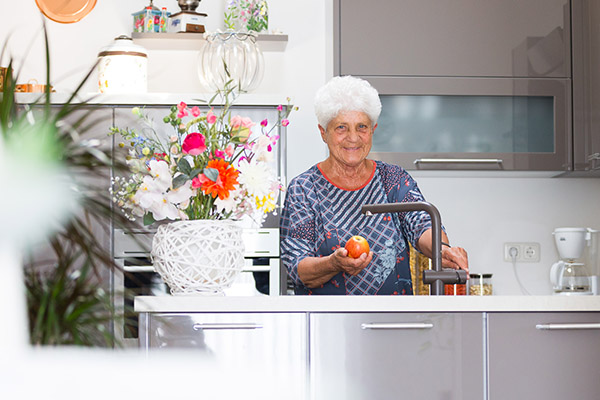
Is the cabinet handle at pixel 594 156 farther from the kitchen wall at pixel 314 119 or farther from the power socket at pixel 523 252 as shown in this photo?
the power socket at pixel 523 252

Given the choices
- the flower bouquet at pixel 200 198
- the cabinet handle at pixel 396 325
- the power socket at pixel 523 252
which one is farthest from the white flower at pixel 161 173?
the power socket at pixel 523 252

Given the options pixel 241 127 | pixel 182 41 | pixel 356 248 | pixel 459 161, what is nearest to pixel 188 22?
pixel 182 41

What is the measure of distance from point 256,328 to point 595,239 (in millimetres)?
2332

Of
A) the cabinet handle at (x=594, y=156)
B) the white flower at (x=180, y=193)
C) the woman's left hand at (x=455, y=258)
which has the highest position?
the cabinet handle at (x=594, y=156)

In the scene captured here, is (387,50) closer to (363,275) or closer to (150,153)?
(363,275)

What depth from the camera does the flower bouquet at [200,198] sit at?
1.75m

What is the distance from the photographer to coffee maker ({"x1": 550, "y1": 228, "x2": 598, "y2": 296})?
3441 millimetres

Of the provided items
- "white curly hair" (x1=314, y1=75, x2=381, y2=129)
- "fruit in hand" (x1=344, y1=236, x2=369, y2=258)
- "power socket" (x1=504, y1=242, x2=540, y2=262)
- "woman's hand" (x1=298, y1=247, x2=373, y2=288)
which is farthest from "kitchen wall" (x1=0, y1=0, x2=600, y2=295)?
"fruit in hand" (x1=344, y1=236, x2=369, y2=258)

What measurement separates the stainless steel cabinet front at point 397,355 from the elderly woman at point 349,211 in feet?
1.47

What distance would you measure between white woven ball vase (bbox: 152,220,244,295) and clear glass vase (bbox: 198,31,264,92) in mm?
1495

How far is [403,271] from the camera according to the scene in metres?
2.39

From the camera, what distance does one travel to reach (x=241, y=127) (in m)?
1.79

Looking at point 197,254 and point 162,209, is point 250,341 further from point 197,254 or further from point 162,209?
point 162,209

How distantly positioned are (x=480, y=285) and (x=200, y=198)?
1826 mm
